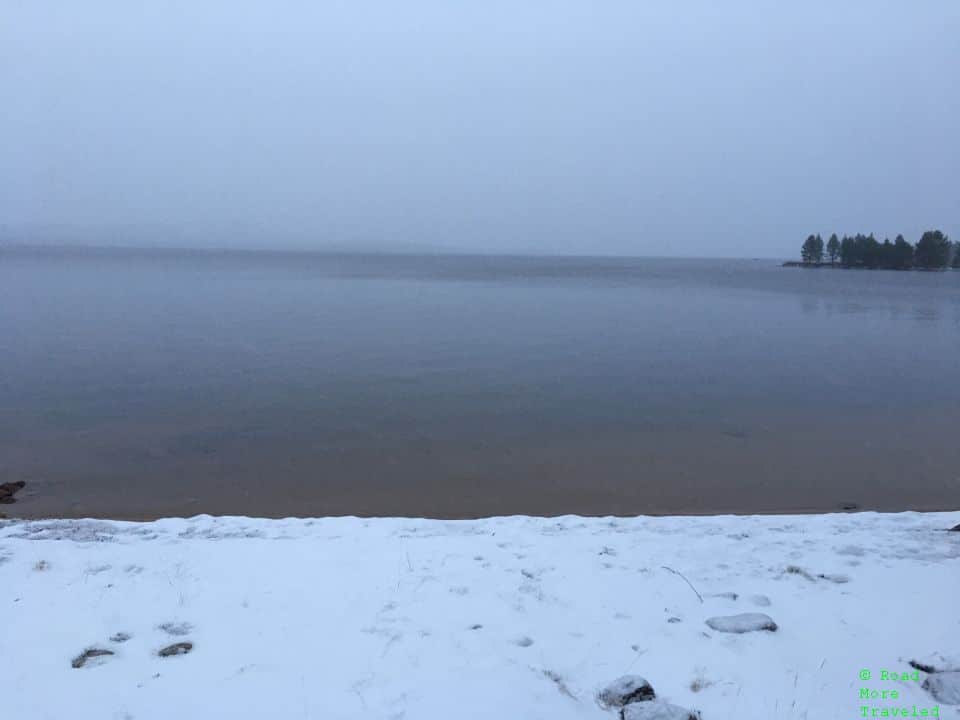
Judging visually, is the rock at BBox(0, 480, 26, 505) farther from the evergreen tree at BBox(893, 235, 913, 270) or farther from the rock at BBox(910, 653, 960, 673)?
the evergreen tree at BBox(893, 235, 913, 270)

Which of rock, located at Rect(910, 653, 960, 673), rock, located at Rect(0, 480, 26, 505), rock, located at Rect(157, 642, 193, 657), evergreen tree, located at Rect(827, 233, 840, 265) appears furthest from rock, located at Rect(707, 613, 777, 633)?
evergreen tree, located at Rect(827, 233, 840, 265)

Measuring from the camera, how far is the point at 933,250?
135 meters

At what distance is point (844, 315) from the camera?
45.1 meters

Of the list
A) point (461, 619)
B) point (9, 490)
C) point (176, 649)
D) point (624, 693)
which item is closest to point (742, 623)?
point (624, 693)

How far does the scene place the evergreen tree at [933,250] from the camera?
134750mm

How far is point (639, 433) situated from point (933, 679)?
10.6 meters

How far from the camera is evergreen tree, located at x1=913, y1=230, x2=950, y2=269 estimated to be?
134750mm

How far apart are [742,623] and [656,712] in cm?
164

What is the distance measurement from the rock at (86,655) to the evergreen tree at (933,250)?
165m

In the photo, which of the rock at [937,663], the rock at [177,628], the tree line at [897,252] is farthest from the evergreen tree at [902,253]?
the rock at [177,628]

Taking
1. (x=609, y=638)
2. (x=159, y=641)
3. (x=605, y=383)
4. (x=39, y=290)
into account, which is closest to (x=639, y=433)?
(x=605, y=383)

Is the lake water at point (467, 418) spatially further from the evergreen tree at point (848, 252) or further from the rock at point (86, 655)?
the evergreen tree at point (848, 252)

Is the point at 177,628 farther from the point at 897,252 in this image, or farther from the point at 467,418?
the point at 897,252

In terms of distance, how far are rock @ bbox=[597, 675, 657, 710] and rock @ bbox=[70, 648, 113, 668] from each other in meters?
3.92
